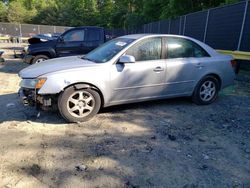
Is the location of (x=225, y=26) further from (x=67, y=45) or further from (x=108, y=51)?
(x=108, y=51)

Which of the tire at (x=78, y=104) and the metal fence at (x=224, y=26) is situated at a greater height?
the metal fence at (x=224, y=26)

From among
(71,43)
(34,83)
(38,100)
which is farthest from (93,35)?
(38,100)

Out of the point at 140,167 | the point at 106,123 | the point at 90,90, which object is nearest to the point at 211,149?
the point at 140,167

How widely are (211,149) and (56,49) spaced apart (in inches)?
309

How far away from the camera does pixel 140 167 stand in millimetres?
3289

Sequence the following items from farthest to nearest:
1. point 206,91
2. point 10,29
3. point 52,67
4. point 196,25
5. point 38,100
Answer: point 10,29 < point 196,25 < point 206,91 < point 52,67 < point 38,100

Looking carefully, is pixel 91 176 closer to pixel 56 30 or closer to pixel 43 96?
pixel 43 96

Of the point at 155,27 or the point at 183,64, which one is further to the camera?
the point at 155,27

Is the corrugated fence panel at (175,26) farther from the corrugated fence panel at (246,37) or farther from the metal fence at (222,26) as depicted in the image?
the corrugated fence panel at (246,37)

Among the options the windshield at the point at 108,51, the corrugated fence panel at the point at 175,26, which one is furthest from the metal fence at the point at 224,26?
the windshield at the point at 108,51

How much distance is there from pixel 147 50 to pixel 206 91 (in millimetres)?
1699

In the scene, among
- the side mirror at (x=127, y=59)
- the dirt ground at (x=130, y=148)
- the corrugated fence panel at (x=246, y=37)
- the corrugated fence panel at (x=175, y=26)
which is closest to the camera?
the dirt ground at (x=130, y=148)

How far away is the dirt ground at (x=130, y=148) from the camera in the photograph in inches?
121

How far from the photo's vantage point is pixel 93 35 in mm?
10281
